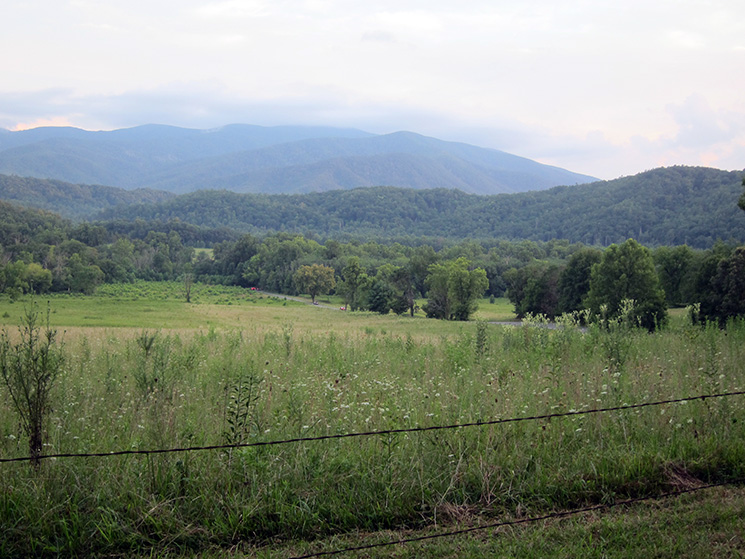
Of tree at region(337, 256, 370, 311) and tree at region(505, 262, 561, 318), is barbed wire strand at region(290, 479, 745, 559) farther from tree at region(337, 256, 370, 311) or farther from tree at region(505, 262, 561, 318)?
tree at region(337, 256, 370, 311)

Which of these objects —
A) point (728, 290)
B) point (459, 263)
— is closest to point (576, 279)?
point (459, 263)

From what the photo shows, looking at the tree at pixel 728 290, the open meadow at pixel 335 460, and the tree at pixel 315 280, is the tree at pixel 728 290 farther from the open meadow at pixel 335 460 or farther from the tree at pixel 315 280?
the tree at pixel 315 280

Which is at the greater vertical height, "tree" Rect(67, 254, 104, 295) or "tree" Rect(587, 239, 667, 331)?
"tree" Rect(587, 239, 667, 331)

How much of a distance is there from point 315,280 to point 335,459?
301ft

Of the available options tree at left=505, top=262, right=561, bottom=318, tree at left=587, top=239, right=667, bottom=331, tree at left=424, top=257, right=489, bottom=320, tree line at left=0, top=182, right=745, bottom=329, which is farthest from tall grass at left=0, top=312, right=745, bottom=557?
tree at left=424, top=257, right=489, bottom=320

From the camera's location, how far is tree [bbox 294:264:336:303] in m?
96.2

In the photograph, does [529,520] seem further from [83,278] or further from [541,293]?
[83,278]

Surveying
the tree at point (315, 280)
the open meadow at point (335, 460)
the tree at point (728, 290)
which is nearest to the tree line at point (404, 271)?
the tree at point (728, 290)

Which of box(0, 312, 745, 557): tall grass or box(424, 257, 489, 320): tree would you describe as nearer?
box(0, 312, 745, 557): tall grass

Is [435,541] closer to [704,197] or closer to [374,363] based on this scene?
[374,363]

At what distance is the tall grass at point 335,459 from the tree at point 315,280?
88523mm

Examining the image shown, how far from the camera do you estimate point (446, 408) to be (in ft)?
20.5

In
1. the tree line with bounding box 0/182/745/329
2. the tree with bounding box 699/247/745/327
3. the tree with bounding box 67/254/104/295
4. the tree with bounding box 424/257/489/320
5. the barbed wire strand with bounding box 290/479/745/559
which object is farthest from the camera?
the tree with bounding box 67/254/104/295

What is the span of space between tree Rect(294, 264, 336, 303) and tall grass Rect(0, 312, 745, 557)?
8852 centimetres
